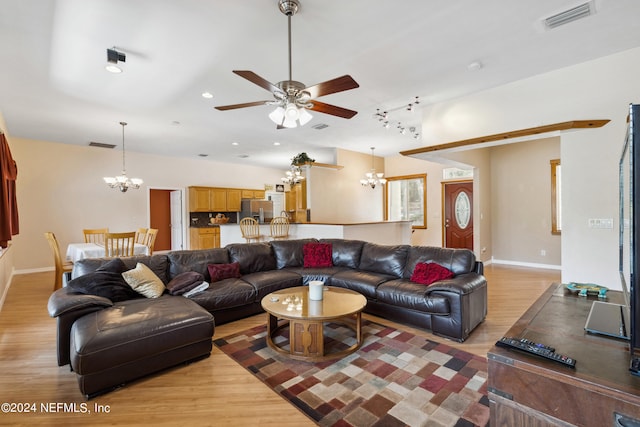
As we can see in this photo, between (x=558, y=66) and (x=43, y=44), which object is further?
(x=558, y=66)

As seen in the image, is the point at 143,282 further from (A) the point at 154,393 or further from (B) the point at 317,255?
(B) the point at 317,255

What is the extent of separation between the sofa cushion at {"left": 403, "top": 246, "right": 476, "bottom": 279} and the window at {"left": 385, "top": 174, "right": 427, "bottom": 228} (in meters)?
4.48

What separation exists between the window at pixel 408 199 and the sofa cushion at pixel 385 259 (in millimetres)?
4273

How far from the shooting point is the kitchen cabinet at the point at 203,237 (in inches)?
334

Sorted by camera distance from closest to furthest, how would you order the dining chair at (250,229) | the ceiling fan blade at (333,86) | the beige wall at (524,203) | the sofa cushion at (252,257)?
1. the ceiling fan blade at (333,86)
2. the sofa cushion at (252,257)
3. the dining chair at (250,229)
4. the beige wall at (524,203)

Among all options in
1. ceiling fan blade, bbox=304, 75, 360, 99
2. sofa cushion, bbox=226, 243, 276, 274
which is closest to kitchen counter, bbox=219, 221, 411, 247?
sofa cushion, bbox=226, 243, 276, 274

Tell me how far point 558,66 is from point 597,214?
182cm

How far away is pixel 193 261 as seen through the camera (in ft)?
12.3

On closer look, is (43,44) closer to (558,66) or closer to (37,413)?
(37,413)

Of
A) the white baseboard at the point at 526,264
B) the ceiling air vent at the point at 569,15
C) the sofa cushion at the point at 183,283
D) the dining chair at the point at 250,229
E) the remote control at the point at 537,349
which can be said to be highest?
the ceiling air vent at the point at 569,15

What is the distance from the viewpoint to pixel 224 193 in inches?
360

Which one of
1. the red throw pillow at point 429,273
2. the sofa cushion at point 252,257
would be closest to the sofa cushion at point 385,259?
the red throw pillow at point 429,273

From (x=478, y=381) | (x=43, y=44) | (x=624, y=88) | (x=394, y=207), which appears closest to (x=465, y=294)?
(x=478, y=381)

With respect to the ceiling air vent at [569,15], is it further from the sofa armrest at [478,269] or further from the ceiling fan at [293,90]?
the sofa armrest at [478,269]
